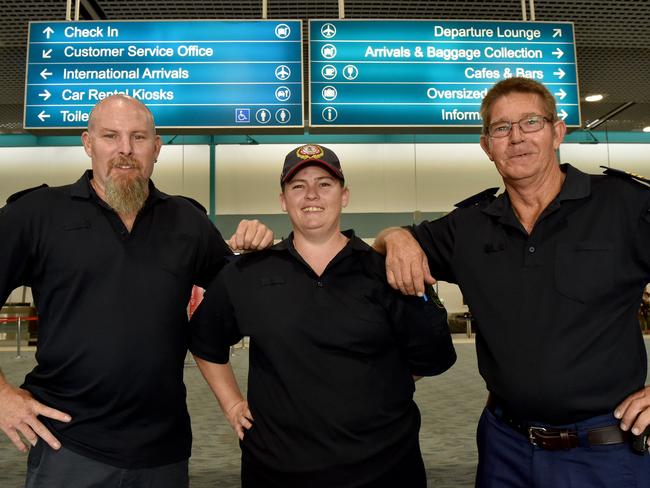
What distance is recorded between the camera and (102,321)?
1.72m

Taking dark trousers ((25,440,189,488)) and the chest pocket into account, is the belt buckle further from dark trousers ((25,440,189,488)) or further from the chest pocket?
dark trousers ((25,440,189,488))

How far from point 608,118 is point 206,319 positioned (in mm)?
9808

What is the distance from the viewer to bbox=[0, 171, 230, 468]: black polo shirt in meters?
1.70

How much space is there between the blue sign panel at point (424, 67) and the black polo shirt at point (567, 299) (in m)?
2.16

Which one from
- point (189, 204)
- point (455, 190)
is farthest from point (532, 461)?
point (455, 190)

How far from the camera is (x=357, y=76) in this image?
381cm

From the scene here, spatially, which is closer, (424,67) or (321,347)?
(321,347)

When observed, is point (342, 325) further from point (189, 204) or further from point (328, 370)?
point (189, 204)

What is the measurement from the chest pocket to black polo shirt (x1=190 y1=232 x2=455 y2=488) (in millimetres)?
403

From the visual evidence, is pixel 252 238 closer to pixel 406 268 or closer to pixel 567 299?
pixel 406 268

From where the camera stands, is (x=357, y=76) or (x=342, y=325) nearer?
(x=342, y=325)

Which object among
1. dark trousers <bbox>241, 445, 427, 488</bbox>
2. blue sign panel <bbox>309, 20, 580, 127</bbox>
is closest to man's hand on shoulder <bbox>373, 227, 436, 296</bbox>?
dark trousers <bbox>241, 445, 427, 488</bbox>

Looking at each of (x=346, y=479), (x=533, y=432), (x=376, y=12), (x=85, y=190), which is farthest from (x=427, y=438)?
(x=376, y=12)

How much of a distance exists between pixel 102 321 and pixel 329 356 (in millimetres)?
757
